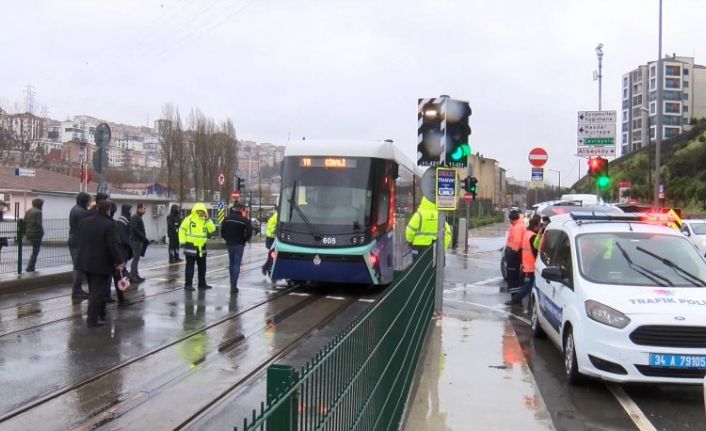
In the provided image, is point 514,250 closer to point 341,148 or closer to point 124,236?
point 341,148

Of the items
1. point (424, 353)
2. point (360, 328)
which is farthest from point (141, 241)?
point (360, 328)

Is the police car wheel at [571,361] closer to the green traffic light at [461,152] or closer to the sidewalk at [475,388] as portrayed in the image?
the sidewalk at [475,388]

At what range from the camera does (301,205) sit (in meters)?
13.2

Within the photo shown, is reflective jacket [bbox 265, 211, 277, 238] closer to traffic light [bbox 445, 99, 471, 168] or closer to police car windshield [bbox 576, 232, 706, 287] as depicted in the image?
traffic light [bbox 445, 99, 471, 168]

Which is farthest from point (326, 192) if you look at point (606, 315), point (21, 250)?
point (606, 315)

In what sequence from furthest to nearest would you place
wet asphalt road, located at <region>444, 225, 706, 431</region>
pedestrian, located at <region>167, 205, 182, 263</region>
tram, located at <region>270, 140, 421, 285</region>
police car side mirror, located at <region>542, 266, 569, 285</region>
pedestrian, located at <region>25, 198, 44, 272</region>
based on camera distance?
pedestrian, located at <region>167, 205, 182, 263</region> < pedestrian, located at <region>25, 198, 44, 272</region> < tram, located at <region>270, 140, 421, 285</region> < police car side mirror, located at <region>542, 266, 569, 285</region> < wet asphalt road, located at <region>444, 225, 706, 431</region>

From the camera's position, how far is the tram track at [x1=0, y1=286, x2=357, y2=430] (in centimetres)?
562

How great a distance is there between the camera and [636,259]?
7383mm

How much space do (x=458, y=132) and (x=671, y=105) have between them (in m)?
129

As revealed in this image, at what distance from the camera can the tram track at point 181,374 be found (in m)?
5.62

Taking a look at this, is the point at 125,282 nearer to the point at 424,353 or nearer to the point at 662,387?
the point at 424,353

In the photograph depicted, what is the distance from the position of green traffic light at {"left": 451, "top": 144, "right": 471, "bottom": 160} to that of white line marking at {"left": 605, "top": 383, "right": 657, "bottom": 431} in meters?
4.71

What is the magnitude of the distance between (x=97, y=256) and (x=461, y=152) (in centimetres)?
590

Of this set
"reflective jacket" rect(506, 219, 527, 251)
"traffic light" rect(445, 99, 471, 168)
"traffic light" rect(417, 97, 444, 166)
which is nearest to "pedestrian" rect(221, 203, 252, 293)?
"traffic light" rect(417, 97, 444, 166)
